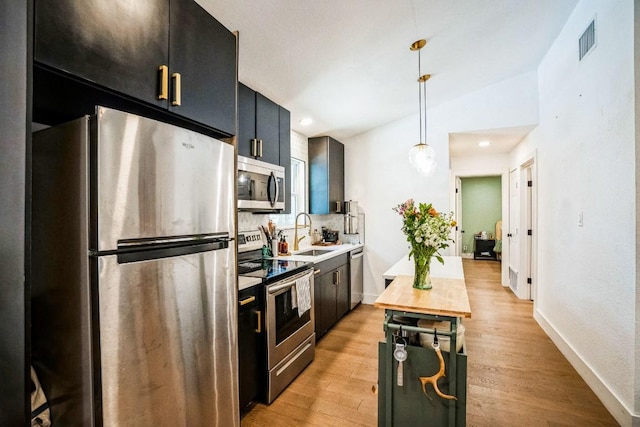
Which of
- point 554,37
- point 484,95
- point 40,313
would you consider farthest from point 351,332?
point 554,37

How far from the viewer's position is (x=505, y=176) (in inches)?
222

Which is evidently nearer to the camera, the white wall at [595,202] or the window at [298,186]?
the white wall at [595,202]

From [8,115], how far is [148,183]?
419 millimetres

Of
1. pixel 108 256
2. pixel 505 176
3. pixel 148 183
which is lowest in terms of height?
pixel 108 256

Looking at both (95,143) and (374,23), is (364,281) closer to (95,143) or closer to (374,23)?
(374,23)

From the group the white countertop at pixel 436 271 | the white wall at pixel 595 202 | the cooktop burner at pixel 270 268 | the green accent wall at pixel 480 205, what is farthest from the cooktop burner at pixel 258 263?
the green accent wall at pixel 480 205

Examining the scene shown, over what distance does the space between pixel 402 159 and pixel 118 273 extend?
397 cm

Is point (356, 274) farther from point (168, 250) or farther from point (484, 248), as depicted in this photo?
point (484, 248)

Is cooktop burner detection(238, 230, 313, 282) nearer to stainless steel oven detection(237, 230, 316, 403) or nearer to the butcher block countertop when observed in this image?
stainless steel oven detection(237, 230, 316, 403)

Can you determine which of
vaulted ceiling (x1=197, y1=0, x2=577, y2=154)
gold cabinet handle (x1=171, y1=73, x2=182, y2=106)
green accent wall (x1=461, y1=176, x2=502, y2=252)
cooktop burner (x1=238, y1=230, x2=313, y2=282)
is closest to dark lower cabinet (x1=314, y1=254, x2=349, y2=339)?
cooktop burner (x1=238, y1=230, x2=313, y2=282)

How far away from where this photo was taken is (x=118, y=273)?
1055 millimetres

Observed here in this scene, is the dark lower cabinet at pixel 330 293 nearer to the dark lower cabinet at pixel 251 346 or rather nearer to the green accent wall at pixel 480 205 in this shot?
the dark lower cabinet at pixel 251 346

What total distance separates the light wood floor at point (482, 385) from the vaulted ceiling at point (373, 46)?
2475 millimetres

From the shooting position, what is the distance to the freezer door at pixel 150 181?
101 centimetres
